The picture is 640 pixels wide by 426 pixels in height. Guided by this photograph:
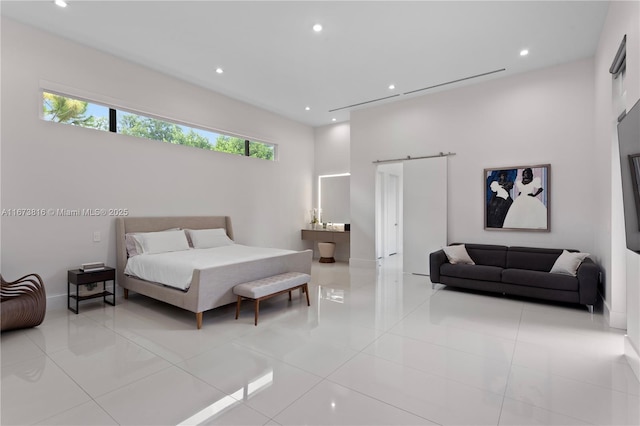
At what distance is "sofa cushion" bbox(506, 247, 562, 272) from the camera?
4711mm

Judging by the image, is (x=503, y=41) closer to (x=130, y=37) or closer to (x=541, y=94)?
(x=541, y=94)

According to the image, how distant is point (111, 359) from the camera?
2.69 metres

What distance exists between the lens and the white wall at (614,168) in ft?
8.37

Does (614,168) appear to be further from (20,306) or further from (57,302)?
(57,302)

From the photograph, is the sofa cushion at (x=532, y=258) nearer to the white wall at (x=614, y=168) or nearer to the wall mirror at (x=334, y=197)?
the white wall at (x=614, y=168)

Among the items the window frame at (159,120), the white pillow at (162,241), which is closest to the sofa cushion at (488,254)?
the window frame at (159,120)

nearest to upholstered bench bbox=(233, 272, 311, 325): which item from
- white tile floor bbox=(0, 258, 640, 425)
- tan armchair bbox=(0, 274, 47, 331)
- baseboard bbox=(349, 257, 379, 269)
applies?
white tile floor bbox=(0, 258, 640, 425)

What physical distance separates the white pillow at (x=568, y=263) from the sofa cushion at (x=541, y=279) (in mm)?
145

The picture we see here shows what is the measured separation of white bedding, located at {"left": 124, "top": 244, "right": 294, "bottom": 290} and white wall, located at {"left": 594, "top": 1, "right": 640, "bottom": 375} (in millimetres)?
3772

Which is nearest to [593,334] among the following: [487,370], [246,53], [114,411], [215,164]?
[487,370]

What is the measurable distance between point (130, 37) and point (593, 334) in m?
6.55

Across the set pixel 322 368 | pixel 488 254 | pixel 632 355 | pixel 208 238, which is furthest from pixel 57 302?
pixel 488 254

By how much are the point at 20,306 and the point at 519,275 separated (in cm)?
600

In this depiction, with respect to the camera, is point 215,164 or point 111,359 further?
point 215,164
